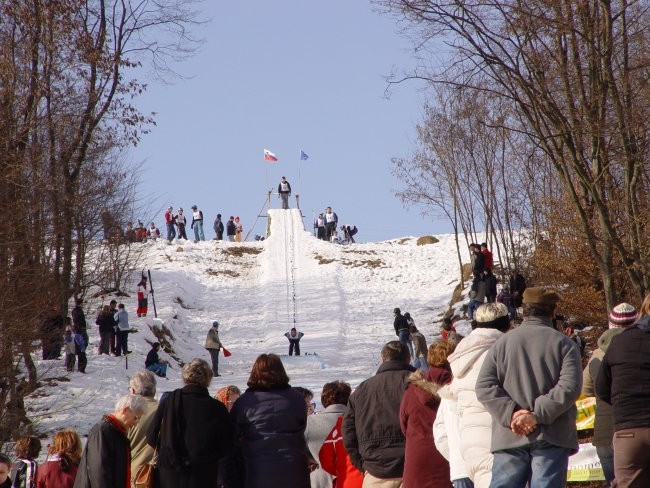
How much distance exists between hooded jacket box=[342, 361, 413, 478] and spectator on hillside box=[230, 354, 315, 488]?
0.42m

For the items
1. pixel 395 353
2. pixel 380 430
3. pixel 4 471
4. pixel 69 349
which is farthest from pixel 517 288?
pixel 4 471

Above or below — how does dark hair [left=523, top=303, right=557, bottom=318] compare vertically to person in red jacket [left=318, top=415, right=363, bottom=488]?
above

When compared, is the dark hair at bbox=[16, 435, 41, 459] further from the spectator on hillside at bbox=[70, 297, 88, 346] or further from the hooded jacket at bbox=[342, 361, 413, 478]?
the spectator on hillside at bbox=[70, 297, 88, 346]

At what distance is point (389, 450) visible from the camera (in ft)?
25.3

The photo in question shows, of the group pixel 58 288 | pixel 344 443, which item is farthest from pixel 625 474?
pixel 58 288

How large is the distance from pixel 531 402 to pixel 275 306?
33.3 metres

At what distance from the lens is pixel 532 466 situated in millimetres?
6262

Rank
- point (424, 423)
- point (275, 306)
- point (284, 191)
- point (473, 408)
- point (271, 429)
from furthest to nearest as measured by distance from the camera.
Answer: point (284, 191) < point (275, 306) < point (271, 429) < point (424, 423) < point (473, 408)

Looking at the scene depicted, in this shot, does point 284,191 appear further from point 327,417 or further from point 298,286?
point 327,417

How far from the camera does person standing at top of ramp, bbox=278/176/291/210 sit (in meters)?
61.5

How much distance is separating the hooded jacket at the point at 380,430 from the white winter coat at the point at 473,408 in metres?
0.81

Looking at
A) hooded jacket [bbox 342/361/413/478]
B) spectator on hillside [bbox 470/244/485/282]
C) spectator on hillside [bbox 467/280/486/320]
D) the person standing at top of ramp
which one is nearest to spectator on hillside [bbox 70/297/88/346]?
spectator on hillside [bbox 467/280/486/320]

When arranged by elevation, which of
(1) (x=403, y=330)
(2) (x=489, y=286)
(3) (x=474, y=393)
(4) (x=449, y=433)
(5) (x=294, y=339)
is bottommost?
(5) (x=294, y=339)

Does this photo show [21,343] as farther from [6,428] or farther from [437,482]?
[437,482]
